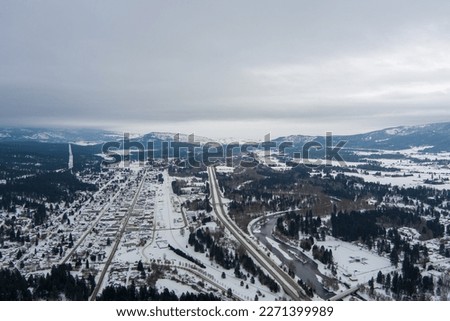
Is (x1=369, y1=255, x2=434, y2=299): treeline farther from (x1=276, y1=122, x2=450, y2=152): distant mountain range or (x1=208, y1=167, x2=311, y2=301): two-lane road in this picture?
(x1=276, y1=122, x2=450, y2=152): distant mountain range

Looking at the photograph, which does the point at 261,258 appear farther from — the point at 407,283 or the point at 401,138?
the point at 401,138

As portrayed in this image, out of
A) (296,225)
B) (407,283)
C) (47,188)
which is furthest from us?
(47,188)

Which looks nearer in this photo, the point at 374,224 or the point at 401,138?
the point at 374,224

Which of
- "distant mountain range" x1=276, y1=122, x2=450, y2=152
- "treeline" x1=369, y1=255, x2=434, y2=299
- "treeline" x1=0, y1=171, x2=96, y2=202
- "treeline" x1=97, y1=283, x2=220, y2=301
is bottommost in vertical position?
"treeline" x1=369, y1=255, x2=434, y2=299

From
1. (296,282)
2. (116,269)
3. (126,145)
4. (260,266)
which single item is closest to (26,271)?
(116,269)

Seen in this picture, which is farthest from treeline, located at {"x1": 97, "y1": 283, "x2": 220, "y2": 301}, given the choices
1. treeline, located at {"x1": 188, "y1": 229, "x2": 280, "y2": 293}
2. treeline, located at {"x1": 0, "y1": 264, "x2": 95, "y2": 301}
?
treeline, located at {"x1": 188, "y1": 229, "x2": 280, "y2": 293}

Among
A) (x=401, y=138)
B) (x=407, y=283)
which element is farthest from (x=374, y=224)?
(x=401, y=138)
